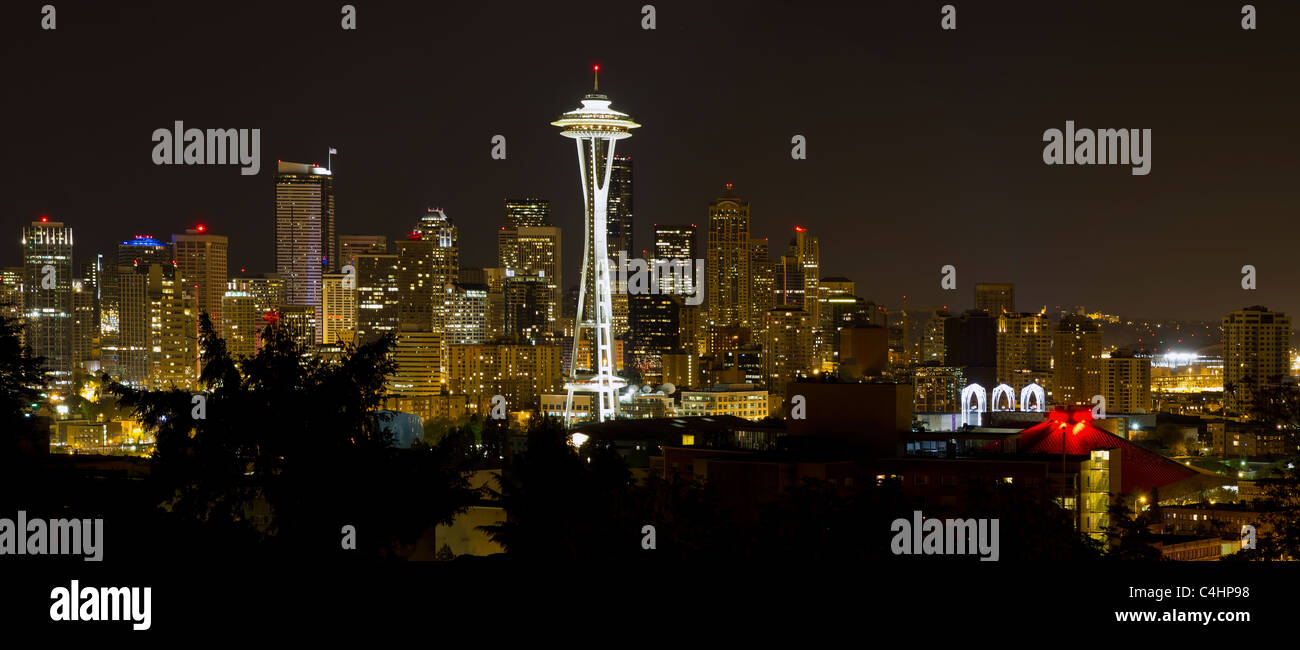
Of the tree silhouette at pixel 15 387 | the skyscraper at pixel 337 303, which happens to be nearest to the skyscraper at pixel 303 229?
the skyscraper at pixel 337 303

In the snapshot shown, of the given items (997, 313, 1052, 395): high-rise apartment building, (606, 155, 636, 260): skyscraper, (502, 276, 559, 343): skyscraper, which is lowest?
(997, 313, 1052, 395): high-rise apartment building

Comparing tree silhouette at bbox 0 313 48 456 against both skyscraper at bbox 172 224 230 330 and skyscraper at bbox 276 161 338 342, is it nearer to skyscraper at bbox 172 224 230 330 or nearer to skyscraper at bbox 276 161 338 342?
skyscraper at bbox 172 224 230 330

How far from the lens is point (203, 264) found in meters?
116

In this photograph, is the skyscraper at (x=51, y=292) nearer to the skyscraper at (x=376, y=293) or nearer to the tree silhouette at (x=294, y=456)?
the skyscraper at (x=376, y=293)

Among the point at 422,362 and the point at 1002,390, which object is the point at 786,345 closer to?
the point at 422,362

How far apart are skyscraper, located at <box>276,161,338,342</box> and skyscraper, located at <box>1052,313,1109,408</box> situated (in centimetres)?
7329

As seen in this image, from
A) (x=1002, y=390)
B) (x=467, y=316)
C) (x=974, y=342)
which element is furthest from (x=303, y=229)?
(x=1002, y=390)

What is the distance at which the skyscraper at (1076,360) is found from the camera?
309 feet

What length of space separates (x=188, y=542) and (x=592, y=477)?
11.1m

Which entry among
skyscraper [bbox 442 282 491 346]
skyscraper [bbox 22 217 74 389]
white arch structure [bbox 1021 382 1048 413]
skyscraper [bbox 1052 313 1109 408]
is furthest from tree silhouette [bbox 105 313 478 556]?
skyscraper [bbox 442 282 491 346]

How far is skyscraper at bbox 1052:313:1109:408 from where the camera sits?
94188 mm

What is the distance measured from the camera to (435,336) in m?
102

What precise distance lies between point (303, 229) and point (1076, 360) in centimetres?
8550
